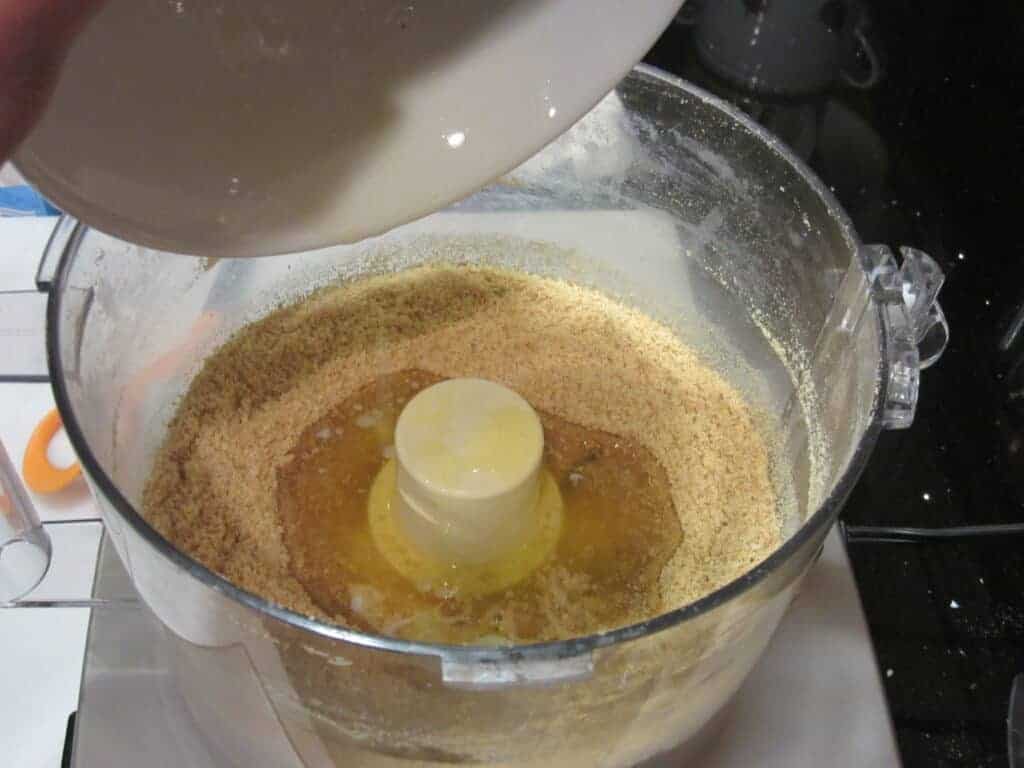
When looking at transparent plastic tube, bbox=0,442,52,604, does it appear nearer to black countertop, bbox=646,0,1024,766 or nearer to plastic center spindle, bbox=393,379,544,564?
plastic center spindle, bbox=393,379,544,564

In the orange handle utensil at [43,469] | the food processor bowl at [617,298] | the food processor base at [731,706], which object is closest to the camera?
the food processor bowl at [617,298]

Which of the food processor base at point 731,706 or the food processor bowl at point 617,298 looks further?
the food processor base at point 731,706

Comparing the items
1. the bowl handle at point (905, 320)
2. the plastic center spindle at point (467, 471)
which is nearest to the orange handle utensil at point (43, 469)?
the plastic center spindle at point (467, 471)

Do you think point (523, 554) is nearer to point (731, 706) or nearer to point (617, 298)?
point (731, 706)

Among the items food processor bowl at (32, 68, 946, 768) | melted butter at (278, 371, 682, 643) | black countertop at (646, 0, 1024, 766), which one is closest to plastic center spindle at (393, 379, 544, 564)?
melted butter at (278, 371, 682, 643)

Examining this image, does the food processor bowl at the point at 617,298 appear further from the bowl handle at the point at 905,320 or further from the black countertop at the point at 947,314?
the black countertop at the point at 947,314
